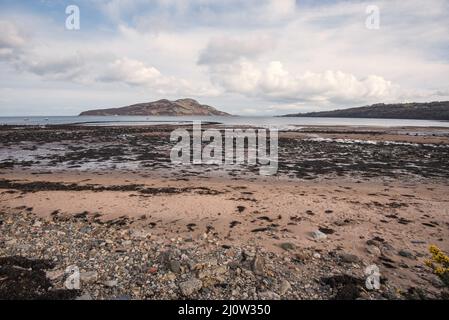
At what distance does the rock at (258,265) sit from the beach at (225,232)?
2 cm

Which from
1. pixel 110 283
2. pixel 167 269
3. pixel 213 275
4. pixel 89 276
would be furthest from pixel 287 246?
pixel 89 276

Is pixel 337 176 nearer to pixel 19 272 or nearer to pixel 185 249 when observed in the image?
pixel 185 249

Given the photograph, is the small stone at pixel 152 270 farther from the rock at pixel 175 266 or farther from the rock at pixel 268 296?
the rock at pixel 268 296

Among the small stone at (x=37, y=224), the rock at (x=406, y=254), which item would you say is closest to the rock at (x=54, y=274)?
the small stone at (x=37, y=224)

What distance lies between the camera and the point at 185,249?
7.29 metres

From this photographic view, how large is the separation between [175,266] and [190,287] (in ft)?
2.75

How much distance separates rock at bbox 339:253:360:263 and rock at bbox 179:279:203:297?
11.7 feet

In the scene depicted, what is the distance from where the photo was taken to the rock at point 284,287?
5.57 meters

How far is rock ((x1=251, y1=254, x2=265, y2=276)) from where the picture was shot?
619 centimetres
